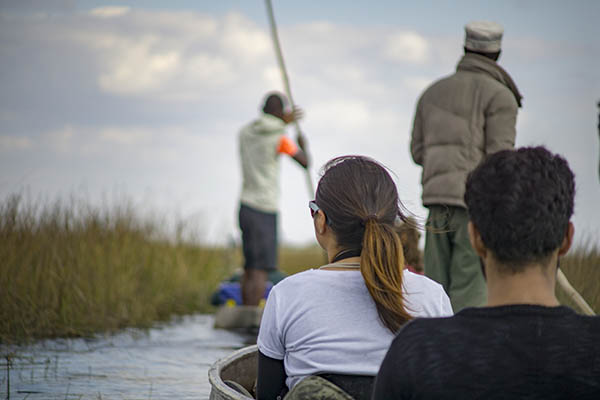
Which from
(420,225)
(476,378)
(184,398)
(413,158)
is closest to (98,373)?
(184,398)

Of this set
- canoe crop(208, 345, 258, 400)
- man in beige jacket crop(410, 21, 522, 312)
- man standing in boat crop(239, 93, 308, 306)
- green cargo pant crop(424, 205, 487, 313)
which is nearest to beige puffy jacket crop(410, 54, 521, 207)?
man in beige jacket crop(410, 21, 522, 312)

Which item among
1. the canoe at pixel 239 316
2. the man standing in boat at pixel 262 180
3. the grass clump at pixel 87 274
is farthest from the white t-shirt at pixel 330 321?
the canoe at pixel 239 316

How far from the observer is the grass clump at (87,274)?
23.0ft

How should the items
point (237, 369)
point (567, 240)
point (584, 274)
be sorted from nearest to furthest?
point (567, 240) → point (237, 369) → point (584, 274)

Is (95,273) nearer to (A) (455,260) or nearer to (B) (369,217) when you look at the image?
(A) (455,260)

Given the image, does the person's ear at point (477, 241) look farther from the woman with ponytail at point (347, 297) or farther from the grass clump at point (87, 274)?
the grass clump at point (87, 274)

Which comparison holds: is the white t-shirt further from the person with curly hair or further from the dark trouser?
the dark trouser

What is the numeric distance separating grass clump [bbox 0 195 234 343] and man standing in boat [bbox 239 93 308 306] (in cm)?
133

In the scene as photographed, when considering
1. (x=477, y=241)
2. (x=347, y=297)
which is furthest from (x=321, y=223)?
(x=477, y=241)

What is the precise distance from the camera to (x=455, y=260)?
5.30 meters

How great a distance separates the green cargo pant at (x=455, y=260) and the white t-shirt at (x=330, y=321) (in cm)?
278

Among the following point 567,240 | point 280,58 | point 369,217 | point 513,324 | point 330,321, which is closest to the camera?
point 513,324

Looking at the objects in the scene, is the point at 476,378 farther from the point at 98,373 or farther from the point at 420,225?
the point at 98,373

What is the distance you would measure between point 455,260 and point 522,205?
368 cm
